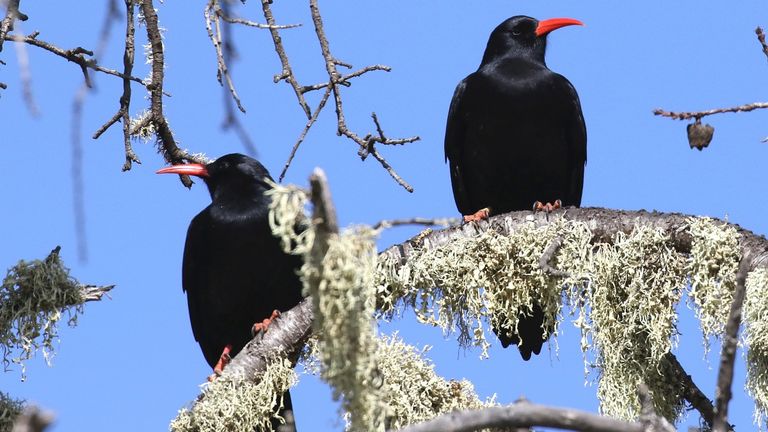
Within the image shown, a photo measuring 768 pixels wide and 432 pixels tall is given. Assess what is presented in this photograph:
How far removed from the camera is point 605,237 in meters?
4.68

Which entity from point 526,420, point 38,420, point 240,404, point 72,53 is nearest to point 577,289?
point 240,404

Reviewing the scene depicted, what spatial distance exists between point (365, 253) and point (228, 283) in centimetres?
389

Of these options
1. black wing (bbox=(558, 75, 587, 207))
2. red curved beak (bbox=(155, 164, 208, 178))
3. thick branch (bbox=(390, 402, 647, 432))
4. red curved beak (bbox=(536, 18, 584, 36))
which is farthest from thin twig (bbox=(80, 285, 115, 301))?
red curved beak (bbox=(536, 18, 584, 36))

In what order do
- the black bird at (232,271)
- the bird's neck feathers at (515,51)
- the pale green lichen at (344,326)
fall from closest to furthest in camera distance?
1. the pale green lichen at (344,326)
2. the black bird at (232,271)
3. the bird's neck feathers at (515,51)

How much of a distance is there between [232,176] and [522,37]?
1863 mm

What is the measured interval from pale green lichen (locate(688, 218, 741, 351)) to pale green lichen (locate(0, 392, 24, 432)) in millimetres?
2454

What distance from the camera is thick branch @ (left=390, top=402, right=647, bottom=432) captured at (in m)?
2.10

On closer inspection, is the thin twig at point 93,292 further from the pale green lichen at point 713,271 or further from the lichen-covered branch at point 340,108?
the pale green lichen at point 713,271

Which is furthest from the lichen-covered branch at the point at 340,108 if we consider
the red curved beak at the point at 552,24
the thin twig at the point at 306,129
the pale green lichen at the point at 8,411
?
the red curved beak at the point at 552,24

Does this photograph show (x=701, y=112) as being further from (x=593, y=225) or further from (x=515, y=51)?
(x=515, y=51)

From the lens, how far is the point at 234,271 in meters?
6.30

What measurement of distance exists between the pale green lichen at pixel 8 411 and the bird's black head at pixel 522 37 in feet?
11.9

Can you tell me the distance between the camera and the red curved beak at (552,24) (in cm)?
711

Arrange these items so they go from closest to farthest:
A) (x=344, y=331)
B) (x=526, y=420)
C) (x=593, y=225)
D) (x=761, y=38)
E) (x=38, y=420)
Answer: (x=38, y=420), (x=526, y=420), (x=344, y=331), (x=761, y=38), (x=593, y=225)
